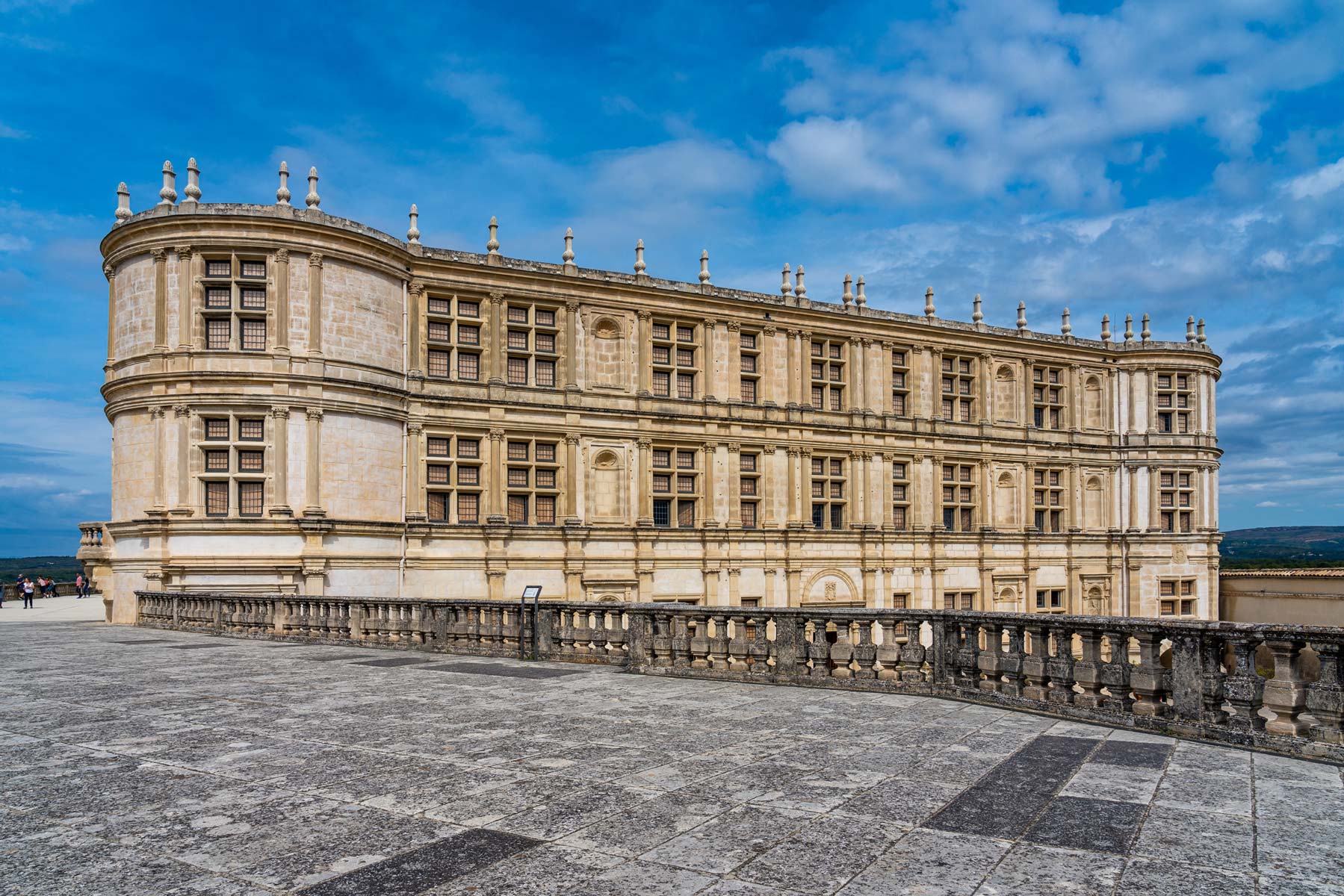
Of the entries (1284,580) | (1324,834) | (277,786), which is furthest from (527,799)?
(1284,580)

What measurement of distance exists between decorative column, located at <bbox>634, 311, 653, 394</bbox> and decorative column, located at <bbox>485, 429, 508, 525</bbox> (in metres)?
5.07

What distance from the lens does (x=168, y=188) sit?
81.3 ft

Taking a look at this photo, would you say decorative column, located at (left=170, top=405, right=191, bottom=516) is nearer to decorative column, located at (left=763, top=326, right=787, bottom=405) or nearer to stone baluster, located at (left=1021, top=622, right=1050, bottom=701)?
decorative column, located at (left=763, top=326, right=787, bottom=405)

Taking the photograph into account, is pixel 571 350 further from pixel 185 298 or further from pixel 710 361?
pixel 185 298

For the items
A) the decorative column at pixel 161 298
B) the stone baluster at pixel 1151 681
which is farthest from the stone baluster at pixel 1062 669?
the decorative column at pixel 161 298

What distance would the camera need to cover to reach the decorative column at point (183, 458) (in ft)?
77.7

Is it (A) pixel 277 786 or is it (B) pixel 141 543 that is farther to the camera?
(B) pixel 141 543

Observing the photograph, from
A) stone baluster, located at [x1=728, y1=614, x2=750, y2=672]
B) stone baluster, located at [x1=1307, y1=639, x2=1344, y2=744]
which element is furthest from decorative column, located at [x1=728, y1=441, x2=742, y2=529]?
stone baluster, located at [x1=1307, y1=639, x2=1344, y2=744]

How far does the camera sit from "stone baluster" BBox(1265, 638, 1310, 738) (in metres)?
6.86

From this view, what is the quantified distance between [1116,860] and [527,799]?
307 centimetres

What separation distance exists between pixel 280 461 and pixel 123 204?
8.46 metres

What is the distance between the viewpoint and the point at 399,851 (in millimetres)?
4570

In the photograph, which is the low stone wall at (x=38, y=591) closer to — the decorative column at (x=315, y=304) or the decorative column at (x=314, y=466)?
the decorative column at (x=314, y=466)

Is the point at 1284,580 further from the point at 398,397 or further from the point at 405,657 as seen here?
the point at 405,657
